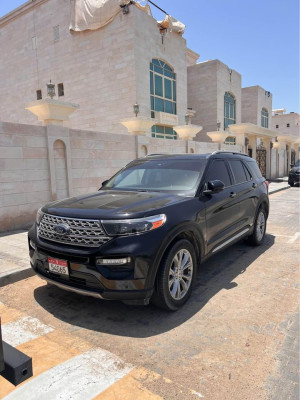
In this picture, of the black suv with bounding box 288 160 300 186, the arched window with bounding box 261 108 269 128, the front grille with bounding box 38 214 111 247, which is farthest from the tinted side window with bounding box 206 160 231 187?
the arched window with bounding box 261 108 269 128

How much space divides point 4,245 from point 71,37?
1944 cm

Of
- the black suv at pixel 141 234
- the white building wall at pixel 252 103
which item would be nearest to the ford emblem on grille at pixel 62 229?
the black suv at pixel 141 234

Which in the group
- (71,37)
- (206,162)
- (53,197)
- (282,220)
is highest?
(71,37)

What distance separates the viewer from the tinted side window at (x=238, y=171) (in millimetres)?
5066

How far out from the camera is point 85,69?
66.8 ft

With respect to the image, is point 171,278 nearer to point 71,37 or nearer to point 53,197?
point 53,197

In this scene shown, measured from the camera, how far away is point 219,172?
459 cm

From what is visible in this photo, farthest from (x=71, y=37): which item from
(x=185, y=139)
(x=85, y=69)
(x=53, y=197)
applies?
(x=53, y=197)

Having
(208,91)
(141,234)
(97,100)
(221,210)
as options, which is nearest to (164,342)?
(141,234)

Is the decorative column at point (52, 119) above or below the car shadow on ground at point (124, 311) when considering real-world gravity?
above

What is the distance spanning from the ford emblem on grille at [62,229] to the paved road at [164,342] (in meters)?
0.95

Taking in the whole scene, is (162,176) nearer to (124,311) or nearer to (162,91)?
(124,311)

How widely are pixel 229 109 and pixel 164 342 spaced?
30429mm

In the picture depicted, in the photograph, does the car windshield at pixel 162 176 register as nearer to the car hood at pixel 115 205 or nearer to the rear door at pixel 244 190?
the car hood at pixel 115 205
